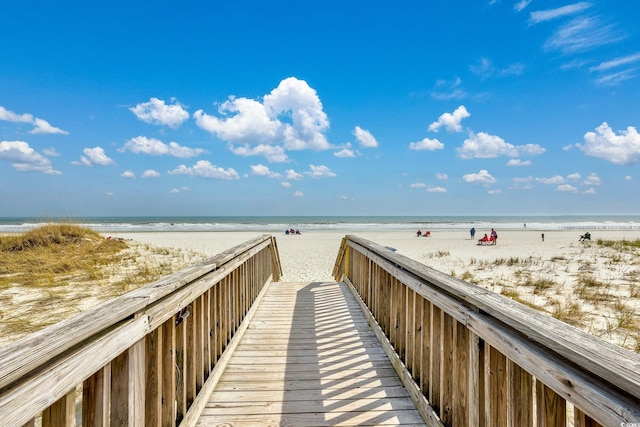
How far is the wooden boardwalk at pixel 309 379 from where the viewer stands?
2363 millimetres

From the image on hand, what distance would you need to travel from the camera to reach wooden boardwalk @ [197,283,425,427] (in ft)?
7.75

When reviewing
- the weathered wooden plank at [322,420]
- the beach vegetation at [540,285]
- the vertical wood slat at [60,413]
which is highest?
the vertical wood slat at [60,413]

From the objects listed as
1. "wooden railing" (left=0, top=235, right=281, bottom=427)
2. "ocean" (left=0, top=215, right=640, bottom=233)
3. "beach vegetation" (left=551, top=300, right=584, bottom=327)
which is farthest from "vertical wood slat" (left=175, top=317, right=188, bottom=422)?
"ocean" (left=0, top=215, right=640, bottom=233)

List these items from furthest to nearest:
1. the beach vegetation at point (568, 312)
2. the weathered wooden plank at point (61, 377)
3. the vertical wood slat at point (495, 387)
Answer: the beach vegetation at point (568, 312) → the vertical wood slat at point (495, 387) → the weathered wooden plank at point (61, 377)

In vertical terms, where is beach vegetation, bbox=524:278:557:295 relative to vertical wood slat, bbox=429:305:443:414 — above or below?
below

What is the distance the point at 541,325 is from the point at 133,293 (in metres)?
1.87

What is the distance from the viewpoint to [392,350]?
10.5 ft

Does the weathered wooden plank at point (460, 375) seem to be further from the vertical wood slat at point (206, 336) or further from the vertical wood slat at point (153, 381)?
the vertical wood slat at point (206, 336)

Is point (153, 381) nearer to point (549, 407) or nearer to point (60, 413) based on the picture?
point (60, 413)

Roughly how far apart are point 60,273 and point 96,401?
31.5 ft

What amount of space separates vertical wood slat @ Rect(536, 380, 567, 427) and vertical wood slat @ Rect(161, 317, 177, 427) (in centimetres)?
182

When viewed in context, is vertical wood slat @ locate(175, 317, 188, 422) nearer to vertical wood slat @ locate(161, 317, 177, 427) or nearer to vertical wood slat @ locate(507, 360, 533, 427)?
vertical wood slat @ locate(161, 317, 177, 427)

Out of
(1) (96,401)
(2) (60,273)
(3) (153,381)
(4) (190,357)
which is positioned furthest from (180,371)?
(2) (60,273)

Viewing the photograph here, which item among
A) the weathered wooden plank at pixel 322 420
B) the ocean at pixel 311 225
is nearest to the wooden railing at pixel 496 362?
the weathered wooden plank at pixel 322 420
